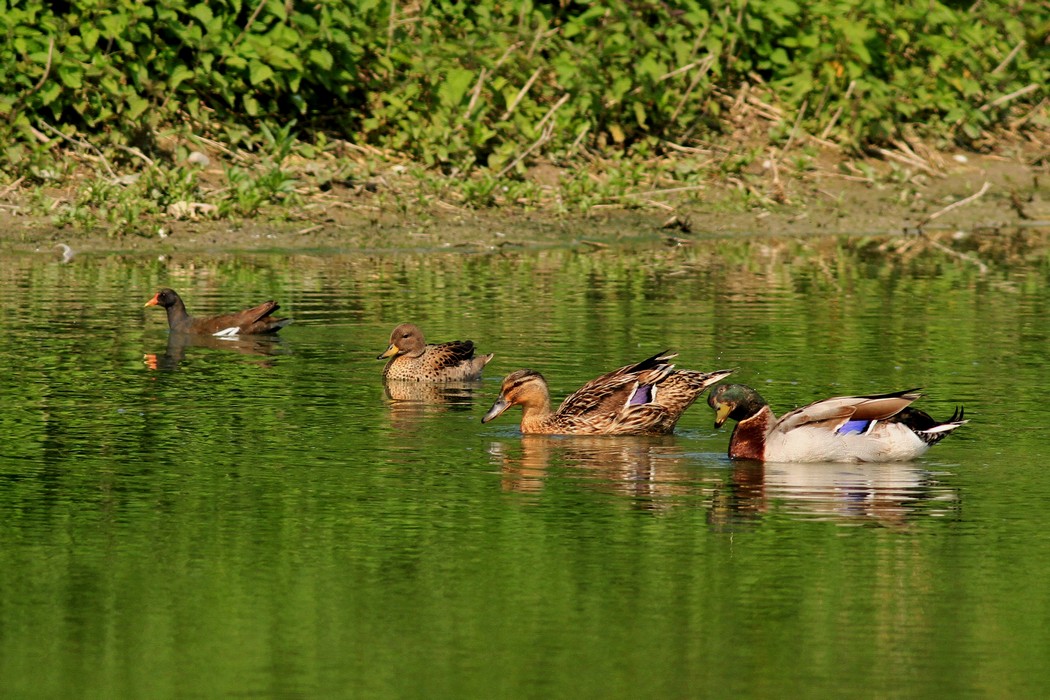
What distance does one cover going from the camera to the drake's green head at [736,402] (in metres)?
11.3

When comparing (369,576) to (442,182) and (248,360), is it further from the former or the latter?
(442,182)

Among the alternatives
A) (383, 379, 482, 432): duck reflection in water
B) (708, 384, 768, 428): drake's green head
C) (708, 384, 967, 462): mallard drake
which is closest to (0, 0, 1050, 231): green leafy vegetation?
(383, 379, 482, 432): duck reflection in water

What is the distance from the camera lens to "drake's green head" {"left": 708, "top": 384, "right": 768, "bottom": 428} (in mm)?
11328

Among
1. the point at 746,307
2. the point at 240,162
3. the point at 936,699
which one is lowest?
the point at 936,699

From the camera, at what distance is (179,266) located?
21188 millimetres

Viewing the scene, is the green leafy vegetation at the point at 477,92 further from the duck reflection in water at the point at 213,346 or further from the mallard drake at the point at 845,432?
the mallard drake at the point at 845,432

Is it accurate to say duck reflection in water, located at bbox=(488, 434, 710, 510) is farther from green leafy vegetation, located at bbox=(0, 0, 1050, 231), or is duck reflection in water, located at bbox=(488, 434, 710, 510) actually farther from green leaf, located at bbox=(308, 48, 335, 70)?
green leaf, located at bbox=(308, 48, 335, 70)

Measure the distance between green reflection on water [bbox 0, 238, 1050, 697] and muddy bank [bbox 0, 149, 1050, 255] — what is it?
4.74m

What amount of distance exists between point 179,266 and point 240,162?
300 centimetres

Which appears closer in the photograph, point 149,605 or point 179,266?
point 149,605

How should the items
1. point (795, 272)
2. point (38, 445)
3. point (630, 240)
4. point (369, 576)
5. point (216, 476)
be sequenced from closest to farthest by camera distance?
point (369, 576) < point (216, 476) < point (38, 445) < point (795, 272) < point (630, 240)

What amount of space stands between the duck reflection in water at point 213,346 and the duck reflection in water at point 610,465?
3757mm

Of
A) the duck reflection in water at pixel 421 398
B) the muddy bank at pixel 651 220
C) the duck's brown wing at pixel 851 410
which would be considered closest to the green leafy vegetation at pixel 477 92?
the muddy bank at pixel 651 220

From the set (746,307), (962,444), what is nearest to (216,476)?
(962,444)
